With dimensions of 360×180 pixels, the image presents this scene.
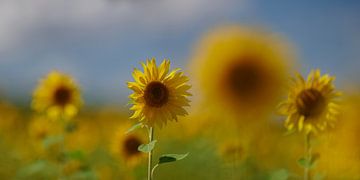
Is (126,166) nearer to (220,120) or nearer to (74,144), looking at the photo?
(220,120)

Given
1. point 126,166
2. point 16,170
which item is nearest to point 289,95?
point 126,166

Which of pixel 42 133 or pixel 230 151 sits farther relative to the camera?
pixel 42 133

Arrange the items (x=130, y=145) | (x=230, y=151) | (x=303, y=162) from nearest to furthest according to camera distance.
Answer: (x=303, y=162)
(x=230, y=151)
(x=130, y=145)

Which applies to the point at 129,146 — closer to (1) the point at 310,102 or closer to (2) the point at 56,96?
(2) the point at 56,96

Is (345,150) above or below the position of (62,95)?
below

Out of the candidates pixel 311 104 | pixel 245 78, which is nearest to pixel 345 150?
pixel 311 104

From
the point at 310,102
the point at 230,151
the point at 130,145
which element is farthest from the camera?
the point at 130,145

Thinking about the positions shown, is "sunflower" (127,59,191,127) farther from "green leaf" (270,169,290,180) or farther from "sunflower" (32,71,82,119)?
"sunflower" (32,71,82,119)

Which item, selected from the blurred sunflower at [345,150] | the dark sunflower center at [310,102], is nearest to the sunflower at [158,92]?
the dark sunflower center at [310,102]

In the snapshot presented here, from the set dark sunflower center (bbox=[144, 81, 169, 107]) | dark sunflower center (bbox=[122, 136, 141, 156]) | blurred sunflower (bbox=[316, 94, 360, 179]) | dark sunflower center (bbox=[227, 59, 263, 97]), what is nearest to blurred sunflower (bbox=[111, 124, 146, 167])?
dark sunflower center (bbox=[122, 136, 141, 156])
